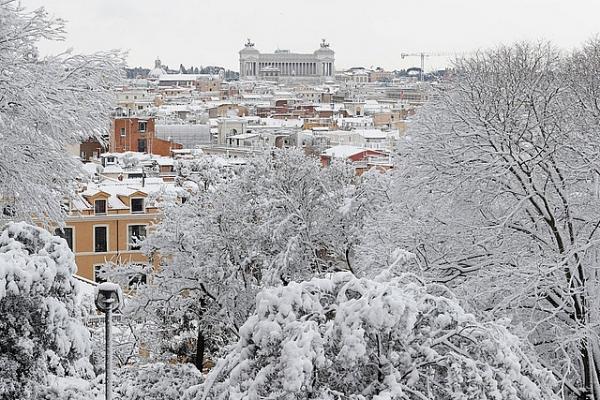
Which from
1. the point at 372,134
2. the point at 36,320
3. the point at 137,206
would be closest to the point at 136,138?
the point at 372,134

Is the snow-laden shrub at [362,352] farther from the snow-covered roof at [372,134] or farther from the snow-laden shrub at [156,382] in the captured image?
the snow-covered roof at [372,134]

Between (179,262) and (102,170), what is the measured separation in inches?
758

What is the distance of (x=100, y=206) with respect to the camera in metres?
31.3

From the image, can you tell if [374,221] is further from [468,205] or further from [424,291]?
[424,291]

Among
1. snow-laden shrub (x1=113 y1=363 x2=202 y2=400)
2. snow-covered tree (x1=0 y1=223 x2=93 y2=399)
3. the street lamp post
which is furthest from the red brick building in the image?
the street lamp post

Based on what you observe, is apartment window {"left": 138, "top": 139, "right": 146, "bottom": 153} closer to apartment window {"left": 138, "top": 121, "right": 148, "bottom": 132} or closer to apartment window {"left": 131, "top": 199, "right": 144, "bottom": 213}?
apartment window {"left": 138, "top": 121, "right": 148, "bottom": 132}

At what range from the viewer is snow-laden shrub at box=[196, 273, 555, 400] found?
7.05 metres

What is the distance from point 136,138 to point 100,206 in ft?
110

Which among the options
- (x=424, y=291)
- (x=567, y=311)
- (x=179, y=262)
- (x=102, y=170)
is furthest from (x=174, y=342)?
(x=102, y=170)

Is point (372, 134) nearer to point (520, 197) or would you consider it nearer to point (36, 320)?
point (520, 197)

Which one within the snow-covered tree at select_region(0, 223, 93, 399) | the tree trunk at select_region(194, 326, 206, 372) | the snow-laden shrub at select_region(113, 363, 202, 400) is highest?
the snow-covered tree at select_region(0, 223, 93, 399)

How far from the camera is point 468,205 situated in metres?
15.9

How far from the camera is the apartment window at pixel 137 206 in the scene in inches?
1251

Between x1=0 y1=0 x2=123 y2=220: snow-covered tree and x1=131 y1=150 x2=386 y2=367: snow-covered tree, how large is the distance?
20.0 feet
